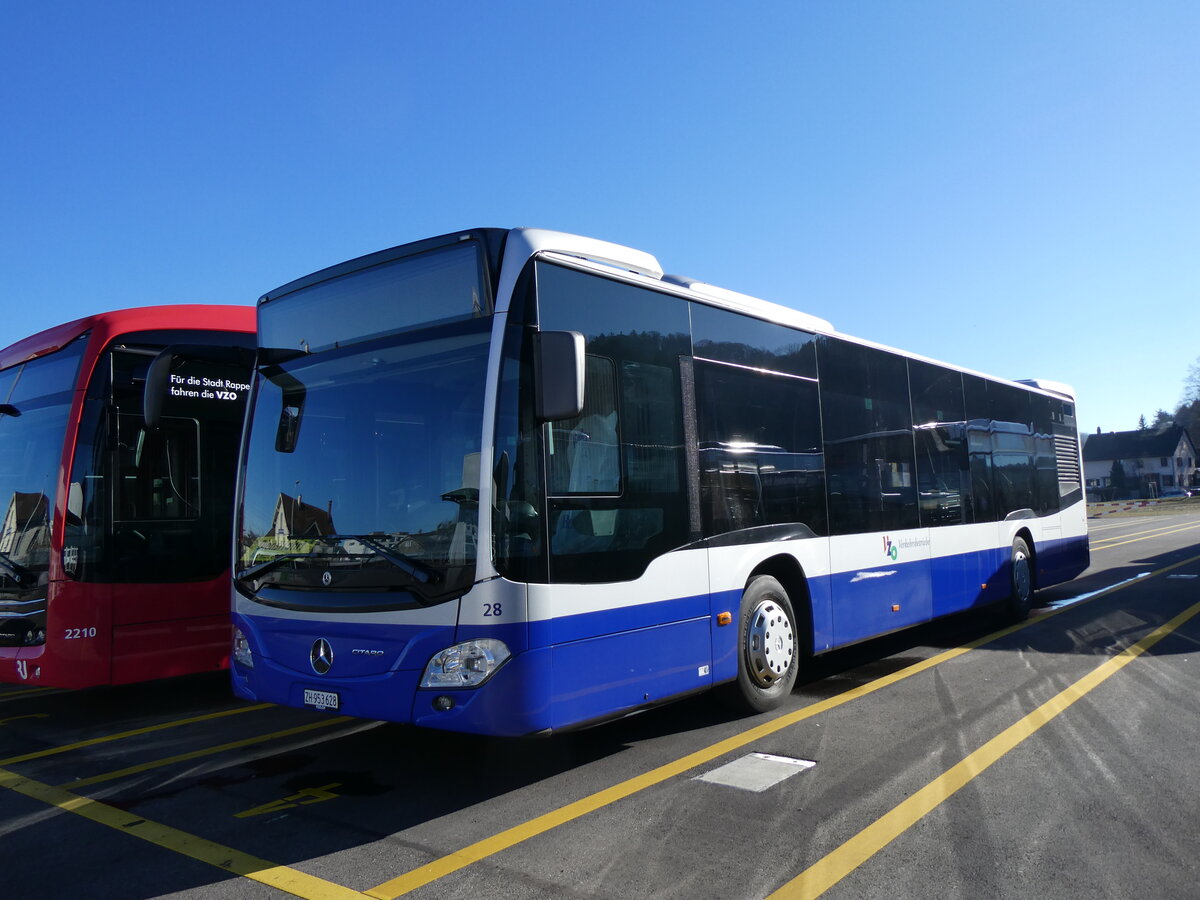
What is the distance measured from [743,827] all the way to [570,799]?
1028 millimetres

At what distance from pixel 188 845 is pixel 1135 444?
4848 inches

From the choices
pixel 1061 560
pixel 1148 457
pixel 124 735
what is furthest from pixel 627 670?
pixel 1148 457

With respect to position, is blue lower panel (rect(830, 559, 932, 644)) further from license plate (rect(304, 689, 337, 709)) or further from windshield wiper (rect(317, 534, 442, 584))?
license plate (rect(304, 689, 337, 709))

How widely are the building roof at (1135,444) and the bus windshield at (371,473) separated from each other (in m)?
116

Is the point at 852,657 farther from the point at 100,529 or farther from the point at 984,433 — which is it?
the point at 100,529

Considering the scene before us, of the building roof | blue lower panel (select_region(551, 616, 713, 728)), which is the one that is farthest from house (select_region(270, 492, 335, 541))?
the building roof

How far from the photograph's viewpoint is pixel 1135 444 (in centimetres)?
10731

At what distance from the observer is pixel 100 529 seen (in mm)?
7141

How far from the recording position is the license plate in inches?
196

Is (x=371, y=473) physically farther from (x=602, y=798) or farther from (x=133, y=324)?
(x=133, y=324)

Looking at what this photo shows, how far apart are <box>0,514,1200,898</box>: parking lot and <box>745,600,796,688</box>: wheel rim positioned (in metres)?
0.33

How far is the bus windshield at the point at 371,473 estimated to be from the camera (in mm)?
4703

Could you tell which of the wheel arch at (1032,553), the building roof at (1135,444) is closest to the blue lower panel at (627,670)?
the wheel arch at (1032,553)

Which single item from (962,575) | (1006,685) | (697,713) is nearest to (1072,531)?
(962,575)
